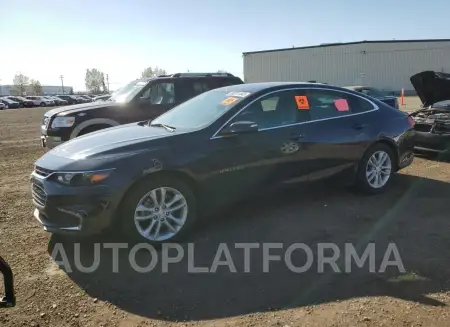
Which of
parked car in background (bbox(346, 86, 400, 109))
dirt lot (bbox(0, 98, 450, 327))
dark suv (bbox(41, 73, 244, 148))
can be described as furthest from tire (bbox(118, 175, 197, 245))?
parked car in background (bbox(346, 86, 400, 109))

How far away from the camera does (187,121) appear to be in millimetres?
4816

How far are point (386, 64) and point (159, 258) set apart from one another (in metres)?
55.4

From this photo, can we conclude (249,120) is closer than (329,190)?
Yes

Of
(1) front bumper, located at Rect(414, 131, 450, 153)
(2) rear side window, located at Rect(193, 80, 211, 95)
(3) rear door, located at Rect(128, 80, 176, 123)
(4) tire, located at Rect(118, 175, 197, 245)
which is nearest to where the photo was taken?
(4) tire, located at Rect(118, 175, 197, 245)

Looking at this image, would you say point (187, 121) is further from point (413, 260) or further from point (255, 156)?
point (413, 260)

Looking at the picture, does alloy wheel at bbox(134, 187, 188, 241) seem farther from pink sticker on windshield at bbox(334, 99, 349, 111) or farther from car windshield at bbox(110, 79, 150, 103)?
car windshield at bbox(110, 79, 150, 103)

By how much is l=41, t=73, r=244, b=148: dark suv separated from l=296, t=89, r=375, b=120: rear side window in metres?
4.07

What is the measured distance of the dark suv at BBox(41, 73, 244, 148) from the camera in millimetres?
8117

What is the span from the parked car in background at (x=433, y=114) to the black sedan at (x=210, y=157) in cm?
222

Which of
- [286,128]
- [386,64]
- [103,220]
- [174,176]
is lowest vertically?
[103,220]

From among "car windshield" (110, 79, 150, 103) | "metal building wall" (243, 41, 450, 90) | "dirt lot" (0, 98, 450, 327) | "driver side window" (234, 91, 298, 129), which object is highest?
"metal building wall" (243, 41, 450, 90)

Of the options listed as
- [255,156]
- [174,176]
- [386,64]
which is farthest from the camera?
[386,64]

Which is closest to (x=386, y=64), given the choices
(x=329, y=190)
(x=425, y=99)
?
(x=425, y=99)

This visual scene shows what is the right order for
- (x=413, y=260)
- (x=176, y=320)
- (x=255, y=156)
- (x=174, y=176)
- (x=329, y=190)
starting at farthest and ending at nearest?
(x=329, y=190)
(x=255, y=156)
(x=174, y=176)
(x=413, y=260)
(x=176, y=320)
